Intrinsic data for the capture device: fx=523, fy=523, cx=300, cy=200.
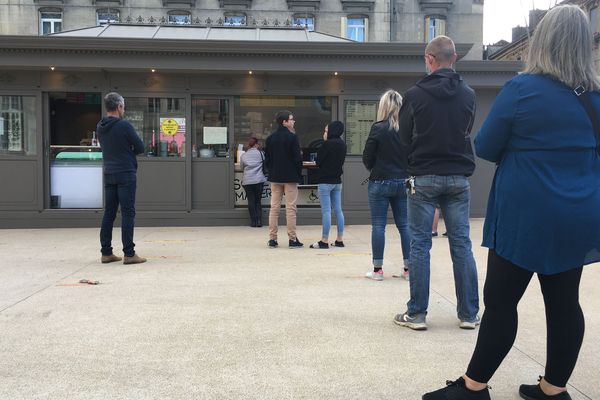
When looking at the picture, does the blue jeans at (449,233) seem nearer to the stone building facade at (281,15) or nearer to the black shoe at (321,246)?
the black shoe at (321,246)

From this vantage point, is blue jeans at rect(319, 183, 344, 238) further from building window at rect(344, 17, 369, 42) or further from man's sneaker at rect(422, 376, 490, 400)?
building window at rect(344, 17, 369, 42)

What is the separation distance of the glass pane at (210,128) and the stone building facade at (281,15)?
18298 mm

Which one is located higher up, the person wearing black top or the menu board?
the menu board

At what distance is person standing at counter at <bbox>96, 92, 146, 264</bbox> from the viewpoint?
6102 mm

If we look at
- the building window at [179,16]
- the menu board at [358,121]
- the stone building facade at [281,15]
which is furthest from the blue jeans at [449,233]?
the building window at [179,16]

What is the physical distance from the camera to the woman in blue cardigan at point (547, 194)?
91.4 inches

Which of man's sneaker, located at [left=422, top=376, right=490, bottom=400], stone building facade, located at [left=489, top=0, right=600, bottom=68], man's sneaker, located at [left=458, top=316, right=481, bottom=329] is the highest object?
stone building facade, located at [left=489, top=0, right=600, bottom=68]

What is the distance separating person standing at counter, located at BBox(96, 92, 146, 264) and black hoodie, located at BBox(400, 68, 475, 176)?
3.69 meters

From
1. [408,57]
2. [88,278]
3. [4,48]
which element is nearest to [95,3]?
[4,48]

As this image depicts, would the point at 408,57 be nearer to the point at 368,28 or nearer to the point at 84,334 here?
the point at 84,334

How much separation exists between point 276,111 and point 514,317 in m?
8.97

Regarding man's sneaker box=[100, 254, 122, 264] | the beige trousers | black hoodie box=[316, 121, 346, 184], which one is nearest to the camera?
man's sneaker box=[100, 254, 122, 264]

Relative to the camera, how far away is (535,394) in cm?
263

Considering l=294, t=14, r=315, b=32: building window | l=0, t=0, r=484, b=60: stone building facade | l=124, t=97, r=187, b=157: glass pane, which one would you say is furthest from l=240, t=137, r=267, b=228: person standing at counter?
l=294, t=14, r=315, b=32: building window
